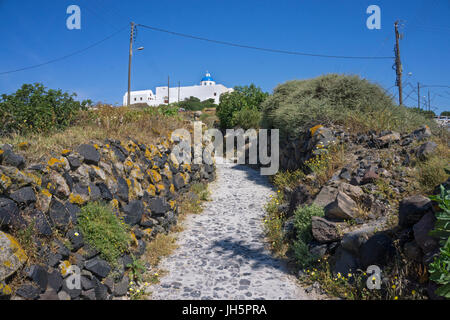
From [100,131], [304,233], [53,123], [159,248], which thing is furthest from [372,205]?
[53,123]

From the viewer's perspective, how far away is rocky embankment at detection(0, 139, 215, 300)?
3.03 m

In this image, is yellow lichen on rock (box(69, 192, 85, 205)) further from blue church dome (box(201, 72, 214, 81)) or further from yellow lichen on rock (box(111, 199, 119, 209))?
blue church dome (box(201, 72, 214, 81))

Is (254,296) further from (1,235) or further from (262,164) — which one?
Answer: (262,164)

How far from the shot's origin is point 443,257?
9.34ft

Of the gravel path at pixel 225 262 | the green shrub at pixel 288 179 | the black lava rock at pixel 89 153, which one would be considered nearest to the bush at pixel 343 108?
the green shrub at pixel 288 179

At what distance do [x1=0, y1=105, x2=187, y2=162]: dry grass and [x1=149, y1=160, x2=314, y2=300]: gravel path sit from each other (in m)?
2.69

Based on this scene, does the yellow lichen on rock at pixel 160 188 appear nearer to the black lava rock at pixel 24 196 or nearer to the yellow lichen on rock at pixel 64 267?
the yellow lichen on rock at pixel 64 267

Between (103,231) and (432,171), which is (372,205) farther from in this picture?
(103,231)

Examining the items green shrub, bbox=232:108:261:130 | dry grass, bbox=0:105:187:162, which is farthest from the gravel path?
green shrub, bbox=232:108:261:130

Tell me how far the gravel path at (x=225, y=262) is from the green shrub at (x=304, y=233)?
38 centimetres

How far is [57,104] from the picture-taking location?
6773 millimetres

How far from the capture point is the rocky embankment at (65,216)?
3.03 meters

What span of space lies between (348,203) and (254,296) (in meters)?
2.31

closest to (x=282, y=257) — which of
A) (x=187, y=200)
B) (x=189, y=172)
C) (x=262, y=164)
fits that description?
(x=187, y=200)
